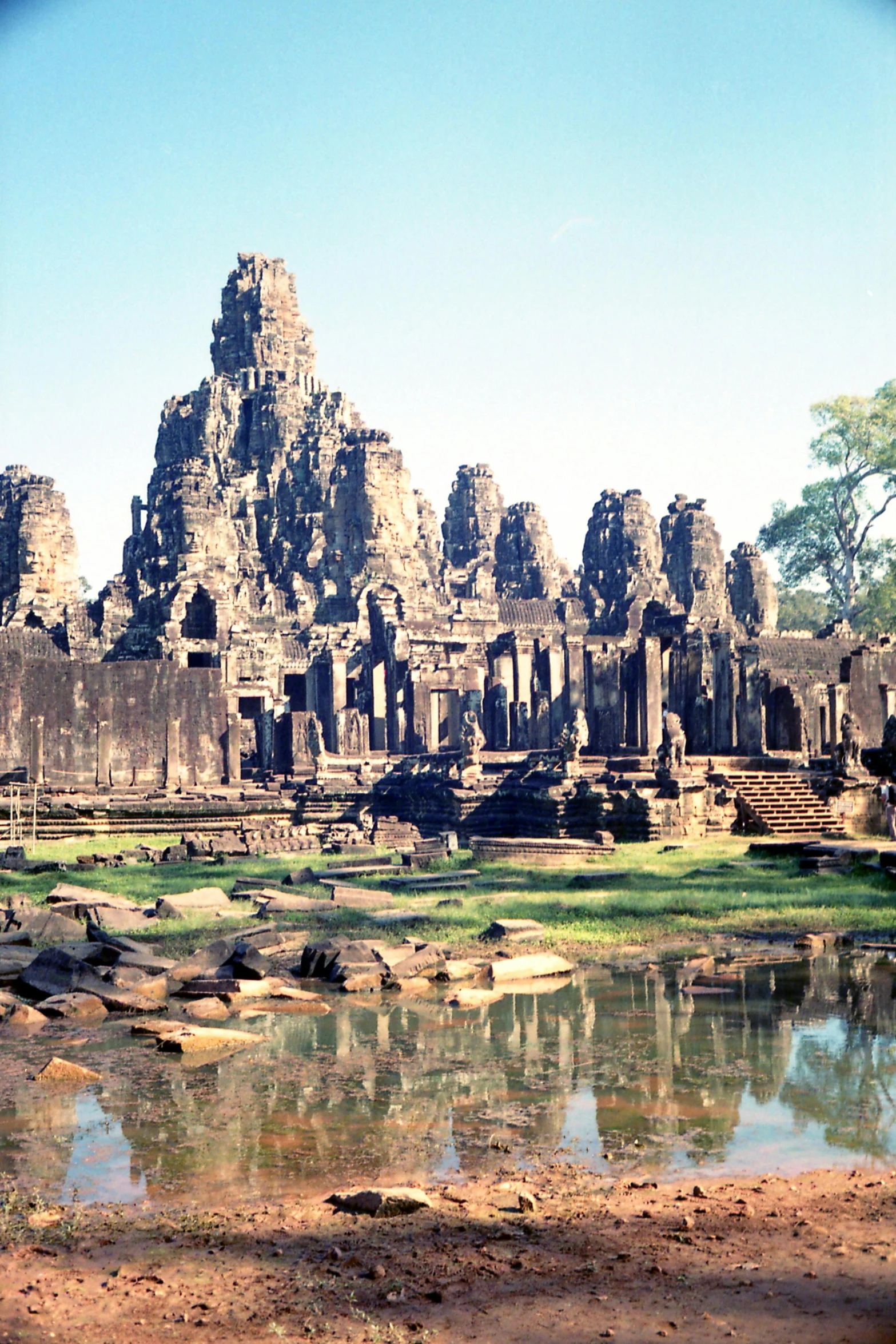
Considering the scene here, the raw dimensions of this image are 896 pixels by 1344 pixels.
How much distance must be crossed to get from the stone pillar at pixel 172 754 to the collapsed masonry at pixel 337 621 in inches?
2.2

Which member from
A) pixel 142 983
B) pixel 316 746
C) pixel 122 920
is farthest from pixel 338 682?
pixel 142 983

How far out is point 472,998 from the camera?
9820 millimetres

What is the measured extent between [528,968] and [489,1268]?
→ 242 inches

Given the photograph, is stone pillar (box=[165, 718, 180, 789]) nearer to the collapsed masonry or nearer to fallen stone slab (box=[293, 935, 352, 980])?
the collapsed masonry

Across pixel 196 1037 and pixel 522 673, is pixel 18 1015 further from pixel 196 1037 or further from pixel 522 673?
pixel 522 673

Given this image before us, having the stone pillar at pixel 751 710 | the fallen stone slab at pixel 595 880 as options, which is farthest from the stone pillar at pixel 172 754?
→ the fallen stone slab at pixel 595 880

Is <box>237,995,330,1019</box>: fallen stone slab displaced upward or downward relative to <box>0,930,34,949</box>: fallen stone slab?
downward

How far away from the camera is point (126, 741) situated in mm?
31031

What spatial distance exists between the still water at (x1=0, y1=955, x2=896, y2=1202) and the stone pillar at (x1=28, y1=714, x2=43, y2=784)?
2153 cm

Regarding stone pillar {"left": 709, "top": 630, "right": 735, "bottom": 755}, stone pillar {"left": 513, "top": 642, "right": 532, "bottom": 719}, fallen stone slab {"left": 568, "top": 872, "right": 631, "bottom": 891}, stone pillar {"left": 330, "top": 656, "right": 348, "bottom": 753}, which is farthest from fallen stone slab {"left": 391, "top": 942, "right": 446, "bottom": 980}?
stone pillar {"left": 330, "top": 656, "right": 348, "bottom": 753}

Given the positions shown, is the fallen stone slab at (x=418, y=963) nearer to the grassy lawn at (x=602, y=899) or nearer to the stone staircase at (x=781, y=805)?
the grassy lawn at (x=602, y=899)

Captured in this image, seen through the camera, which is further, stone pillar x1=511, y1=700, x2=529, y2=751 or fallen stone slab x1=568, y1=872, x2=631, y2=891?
stone pillar x1=511, y1=700, x2=529, y2=751

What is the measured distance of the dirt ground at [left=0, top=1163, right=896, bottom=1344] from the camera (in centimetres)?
425

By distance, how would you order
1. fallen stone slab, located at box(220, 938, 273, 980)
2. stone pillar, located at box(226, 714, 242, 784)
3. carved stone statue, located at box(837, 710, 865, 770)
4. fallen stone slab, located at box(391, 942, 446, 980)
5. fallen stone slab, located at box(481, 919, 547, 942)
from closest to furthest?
fallen stone slab, located at box(220, 938, 273, 980) < fallen stone slab, located at box(391, 942, 446, 980) < fallen stone slab, located at box(481, 919, 547, 942) < carved stone statue, located at box(837, 710, 865, 770) < stone pillar, located at box(226, 714, 242, 784)
